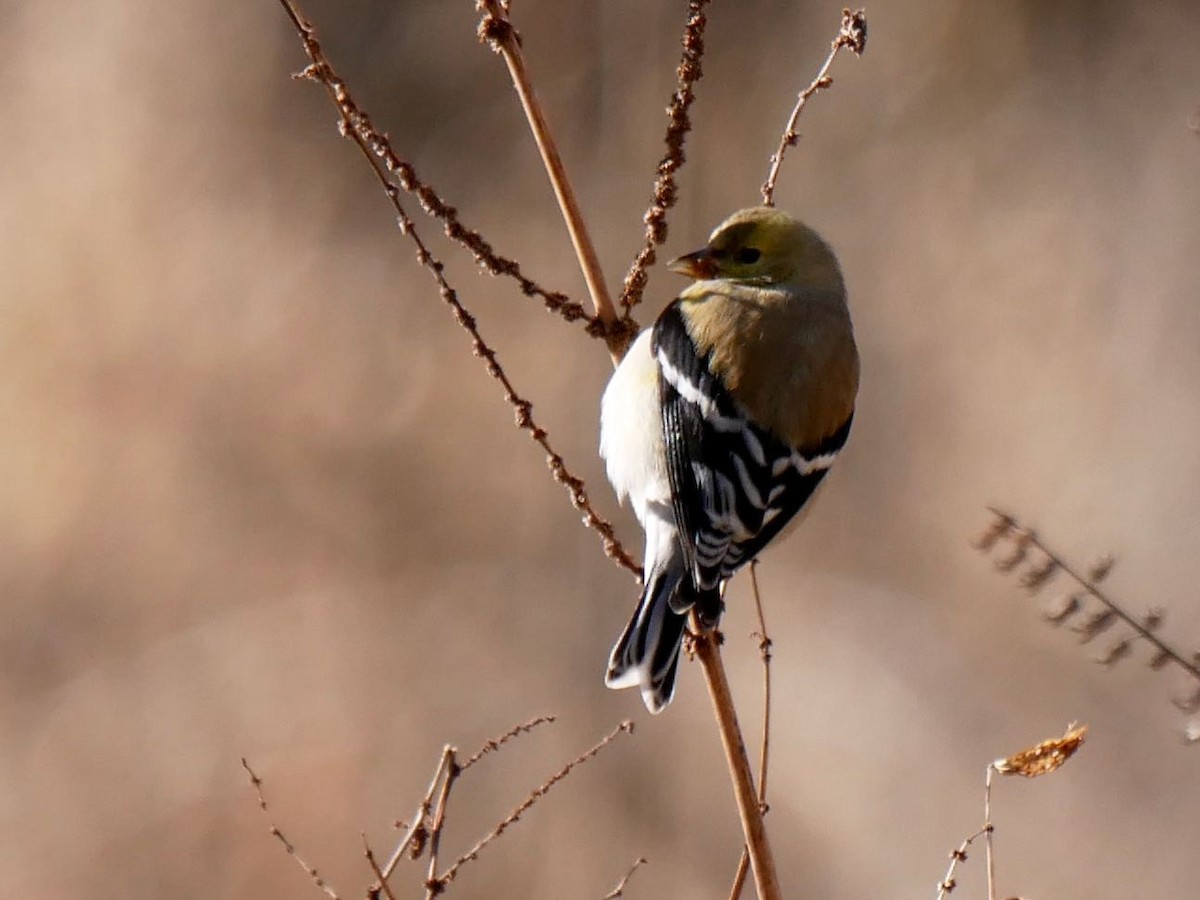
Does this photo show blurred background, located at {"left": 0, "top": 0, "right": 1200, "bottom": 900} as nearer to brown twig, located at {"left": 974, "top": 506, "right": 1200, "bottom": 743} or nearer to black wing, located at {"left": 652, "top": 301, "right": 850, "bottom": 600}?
black wing, located at {"left": 652, "top": 301, "right": 850, "bottom": 600}

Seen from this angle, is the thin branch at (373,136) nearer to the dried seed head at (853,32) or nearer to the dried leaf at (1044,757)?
the dried seed head at (853,32)

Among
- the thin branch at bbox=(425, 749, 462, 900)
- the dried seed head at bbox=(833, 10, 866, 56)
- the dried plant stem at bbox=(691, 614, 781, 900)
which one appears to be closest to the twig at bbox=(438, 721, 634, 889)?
the thin branch at bbox=(425, 749, 462, 900)

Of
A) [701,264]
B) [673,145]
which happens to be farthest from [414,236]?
[701,264]

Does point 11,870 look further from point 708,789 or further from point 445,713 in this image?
point 708,789

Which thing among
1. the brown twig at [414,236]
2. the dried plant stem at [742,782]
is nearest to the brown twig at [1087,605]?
the dried plant stem at [742,782]

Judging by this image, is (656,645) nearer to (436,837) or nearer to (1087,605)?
(436,837)

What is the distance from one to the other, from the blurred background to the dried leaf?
3.35m

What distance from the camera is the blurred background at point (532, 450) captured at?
221 inches

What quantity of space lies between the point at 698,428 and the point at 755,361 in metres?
0.17

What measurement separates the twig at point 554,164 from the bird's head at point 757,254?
70 centimetres

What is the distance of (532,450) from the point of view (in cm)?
660

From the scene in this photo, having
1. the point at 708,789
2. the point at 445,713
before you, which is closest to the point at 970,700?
the point at 708,789

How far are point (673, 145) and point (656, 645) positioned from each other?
77 cm

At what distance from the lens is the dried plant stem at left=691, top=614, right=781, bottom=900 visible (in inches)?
67.9
